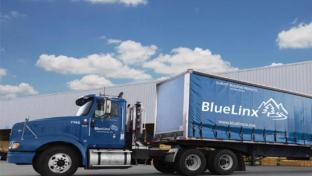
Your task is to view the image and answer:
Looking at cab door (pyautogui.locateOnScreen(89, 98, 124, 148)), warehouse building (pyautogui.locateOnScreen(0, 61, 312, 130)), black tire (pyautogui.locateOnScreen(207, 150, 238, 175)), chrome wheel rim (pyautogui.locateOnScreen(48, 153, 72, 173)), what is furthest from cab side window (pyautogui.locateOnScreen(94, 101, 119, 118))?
black tire (pyautogui.locateOnScreen(207, 150, 238, 175))

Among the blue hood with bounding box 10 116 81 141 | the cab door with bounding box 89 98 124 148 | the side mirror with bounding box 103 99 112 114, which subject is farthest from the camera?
the side mirror with bounding box 103 99 112 114

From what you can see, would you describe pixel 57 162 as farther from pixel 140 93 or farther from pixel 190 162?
pixel 140 93

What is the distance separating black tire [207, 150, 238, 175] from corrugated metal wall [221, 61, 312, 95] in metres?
15.7

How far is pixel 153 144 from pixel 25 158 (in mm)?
4988

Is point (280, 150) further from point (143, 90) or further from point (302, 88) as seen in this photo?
point (143, 90)

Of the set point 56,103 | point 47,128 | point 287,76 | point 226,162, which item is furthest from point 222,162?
point 56,103

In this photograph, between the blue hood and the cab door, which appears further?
the cab door

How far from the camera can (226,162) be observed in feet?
53.6

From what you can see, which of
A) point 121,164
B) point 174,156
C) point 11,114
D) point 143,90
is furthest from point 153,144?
point 11,114

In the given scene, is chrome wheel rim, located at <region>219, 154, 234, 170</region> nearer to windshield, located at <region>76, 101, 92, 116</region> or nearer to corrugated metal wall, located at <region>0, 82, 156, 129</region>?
windshield, located at <region>76, 101, 92, 116</region>

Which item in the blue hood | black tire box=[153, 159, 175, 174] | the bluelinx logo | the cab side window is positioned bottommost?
black tire box=[153, 159, 175, 174]

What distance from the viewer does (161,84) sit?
1775 cm

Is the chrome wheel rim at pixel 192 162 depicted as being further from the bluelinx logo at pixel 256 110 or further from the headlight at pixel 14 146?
the headlight at pixel 14 146

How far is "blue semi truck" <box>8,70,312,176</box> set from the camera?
1384cm
